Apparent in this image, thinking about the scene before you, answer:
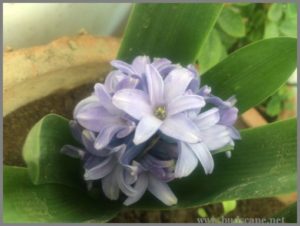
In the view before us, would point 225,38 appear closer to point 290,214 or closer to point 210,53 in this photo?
point 210,53

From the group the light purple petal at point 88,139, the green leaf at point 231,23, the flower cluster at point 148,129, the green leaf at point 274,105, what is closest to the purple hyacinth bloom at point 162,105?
the flower cluster at point 148,129

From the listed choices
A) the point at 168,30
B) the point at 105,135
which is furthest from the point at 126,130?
the point at 168,30

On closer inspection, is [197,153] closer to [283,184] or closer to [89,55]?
[283,184]

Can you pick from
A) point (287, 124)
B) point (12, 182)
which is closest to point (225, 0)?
point (287, 124)

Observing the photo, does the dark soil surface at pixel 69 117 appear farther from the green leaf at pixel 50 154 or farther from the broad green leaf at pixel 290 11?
the broad green leaf at pixel 290 11

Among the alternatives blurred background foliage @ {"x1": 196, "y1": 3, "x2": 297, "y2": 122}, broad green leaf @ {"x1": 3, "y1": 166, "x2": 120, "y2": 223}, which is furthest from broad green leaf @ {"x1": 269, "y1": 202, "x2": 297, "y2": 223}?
blurred background foliage @ {"x1": 196, "y1": 3, "x2": 297, "y2": 122}
